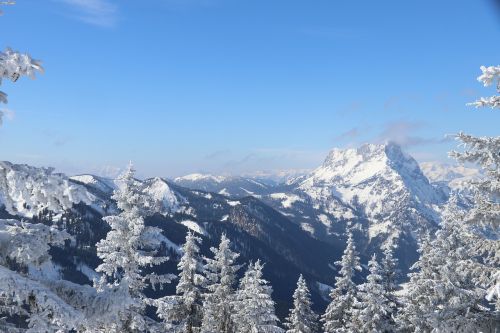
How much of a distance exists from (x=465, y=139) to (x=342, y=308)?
32.9 m

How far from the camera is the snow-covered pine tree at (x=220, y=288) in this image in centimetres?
4047

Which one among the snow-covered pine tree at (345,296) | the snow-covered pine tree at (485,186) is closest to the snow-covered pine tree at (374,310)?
the snow-covered pine tree at (345,296)

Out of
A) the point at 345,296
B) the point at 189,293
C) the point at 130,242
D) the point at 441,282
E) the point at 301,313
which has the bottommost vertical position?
the point at 301,313

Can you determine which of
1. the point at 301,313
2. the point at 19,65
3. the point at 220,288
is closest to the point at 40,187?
the point at 19,65

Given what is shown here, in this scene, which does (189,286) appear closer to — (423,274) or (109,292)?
(423,274)

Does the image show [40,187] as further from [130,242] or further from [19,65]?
[130,242]

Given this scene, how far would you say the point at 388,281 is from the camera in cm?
3916

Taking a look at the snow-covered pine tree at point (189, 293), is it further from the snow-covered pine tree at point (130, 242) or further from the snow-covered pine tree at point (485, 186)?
the snow-covered pine tree at point (485, 186)

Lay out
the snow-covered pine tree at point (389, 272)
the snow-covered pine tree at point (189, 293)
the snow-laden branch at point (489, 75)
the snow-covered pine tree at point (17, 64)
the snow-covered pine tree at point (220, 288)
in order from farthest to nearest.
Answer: the snow-covered pine tree at point (220, 288) → the snow-covered pine tree at point (389, 272) → the snow-covered pine tree at point (189, 293) → the snow-laden branch at point (489, 75) → the snow-covered pine tree at point (17, 64)

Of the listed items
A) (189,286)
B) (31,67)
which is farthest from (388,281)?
(31,67)

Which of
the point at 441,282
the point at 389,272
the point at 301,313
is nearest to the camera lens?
the point at 441,282

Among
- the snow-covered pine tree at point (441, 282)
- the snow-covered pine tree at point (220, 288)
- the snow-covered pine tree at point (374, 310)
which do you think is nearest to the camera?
the snow-covered pine tree at point (441, 282)

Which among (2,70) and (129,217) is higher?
(2,70)

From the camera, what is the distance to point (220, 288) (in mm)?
41781
